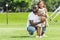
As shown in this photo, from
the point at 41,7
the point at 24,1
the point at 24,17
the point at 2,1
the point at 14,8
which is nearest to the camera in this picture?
the point at 41,7

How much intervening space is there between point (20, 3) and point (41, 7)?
6015 cm

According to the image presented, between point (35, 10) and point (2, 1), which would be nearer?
point (35, 10)

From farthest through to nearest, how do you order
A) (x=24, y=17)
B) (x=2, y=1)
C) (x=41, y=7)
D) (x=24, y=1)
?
(x=2, y=1)
(x=24, y=1)
(x=24, y=17)
(x=41, y=7)

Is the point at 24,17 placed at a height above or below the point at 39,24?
below

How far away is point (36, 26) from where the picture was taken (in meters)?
14.7

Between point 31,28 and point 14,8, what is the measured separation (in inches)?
2456

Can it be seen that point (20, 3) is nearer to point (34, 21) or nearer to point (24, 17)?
point (24, 17)

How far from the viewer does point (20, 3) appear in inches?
2933

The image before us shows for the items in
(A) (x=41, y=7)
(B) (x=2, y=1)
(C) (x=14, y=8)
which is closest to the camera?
(A) (x=41, y=7)

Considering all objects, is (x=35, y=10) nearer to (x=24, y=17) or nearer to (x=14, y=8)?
(x=24, y=17)

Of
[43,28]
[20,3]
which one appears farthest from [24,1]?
[43,28]

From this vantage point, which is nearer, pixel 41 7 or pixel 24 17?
pixel 41 7

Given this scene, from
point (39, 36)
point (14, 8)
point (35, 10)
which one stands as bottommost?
point (14, 8)

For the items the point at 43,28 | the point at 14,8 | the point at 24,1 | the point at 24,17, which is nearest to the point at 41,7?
the point at 43,28
